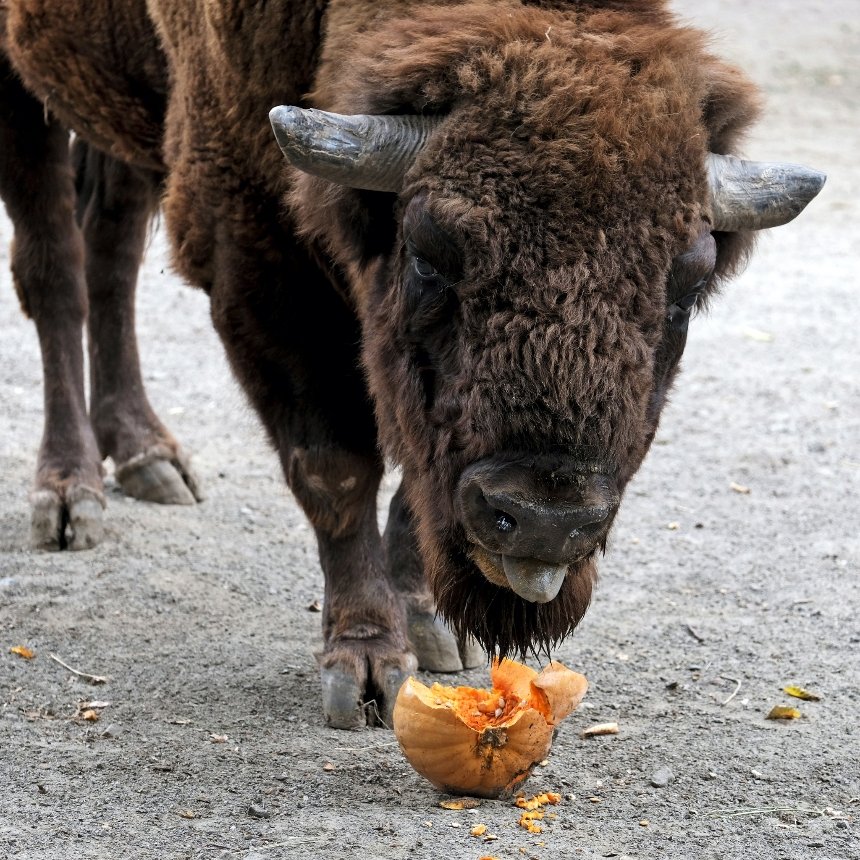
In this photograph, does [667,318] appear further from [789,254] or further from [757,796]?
[789,254]

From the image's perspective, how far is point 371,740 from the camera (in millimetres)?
3875

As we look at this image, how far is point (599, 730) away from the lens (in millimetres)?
3863

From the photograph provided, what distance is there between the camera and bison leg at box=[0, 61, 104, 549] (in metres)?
5.59

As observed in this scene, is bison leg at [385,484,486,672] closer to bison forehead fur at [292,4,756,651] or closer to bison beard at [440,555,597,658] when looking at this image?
bison beard at [440,555,597,658]

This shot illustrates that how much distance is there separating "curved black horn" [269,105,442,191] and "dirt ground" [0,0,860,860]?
990mm

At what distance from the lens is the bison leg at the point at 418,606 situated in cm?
440

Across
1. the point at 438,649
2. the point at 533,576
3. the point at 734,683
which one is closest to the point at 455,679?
the point at 438,649

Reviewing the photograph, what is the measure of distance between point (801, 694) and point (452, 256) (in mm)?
1978

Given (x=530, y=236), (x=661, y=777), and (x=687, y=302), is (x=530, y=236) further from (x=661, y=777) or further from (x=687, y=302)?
(x=661, y=777)

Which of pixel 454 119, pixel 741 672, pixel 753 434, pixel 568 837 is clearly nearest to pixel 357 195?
pixel 454 119

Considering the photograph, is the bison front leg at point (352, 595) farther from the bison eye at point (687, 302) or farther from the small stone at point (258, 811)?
the bison eye at point (687, 302)

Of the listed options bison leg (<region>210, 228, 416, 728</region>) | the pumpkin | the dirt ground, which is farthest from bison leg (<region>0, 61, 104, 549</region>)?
the pumpkin

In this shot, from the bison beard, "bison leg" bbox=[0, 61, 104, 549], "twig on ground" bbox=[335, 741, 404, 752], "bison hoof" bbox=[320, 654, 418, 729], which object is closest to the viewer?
the bison beard

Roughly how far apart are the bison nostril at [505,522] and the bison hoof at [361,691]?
127cm
